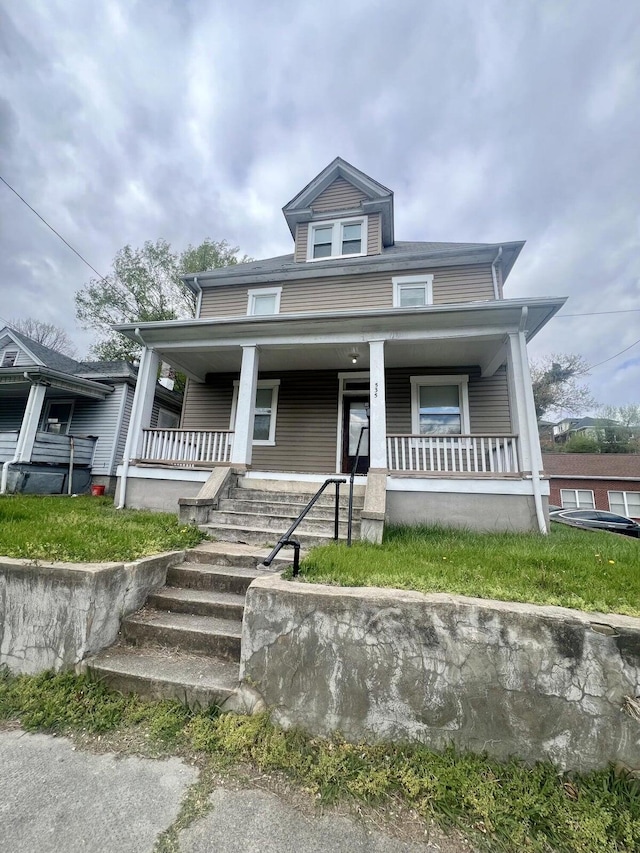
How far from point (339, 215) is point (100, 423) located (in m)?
10.2

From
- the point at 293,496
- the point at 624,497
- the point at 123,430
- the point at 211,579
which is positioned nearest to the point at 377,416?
the point at 293,496

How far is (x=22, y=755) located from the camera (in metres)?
1.86

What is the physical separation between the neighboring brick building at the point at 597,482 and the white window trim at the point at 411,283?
566 inches

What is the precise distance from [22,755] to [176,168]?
16.1 meters

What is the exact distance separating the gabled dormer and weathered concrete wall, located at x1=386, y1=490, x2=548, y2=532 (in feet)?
22.4

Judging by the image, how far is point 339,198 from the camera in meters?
9.68

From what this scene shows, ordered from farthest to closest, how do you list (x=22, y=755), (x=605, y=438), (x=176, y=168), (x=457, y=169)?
(x=605, y=438), (x=176, y=168), (x=457, y=169), (x=22, y=755)

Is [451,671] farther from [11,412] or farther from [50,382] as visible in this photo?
[11,412]

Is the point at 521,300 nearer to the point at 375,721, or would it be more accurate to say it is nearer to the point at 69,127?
the point at 375,721

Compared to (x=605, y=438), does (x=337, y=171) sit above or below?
above

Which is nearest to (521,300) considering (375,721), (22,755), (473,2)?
(375,721)

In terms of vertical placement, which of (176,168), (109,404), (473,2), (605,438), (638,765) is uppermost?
(176,168)

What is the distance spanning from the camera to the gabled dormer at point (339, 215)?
9.29m

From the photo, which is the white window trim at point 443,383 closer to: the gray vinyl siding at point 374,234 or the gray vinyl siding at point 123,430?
the gray vinyl siding at point 374,234
